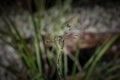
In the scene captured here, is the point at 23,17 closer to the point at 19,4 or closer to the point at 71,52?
the point at 19,4

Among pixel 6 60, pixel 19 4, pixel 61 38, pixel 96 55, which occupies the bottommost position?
pixel 6 60

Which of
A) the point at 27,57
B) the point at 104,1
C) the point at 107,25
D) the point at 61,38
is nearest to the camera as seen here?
the point at 61,38

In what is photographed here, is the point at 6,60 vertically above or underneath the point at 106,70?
A: underneath

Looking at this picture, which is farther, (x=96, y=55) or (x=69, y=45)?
(x=69, y=45)

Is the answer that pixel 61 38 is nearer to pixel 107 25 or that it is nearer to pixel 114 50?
pixel 114 50

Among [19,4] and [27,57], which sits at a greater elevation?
[27,57]

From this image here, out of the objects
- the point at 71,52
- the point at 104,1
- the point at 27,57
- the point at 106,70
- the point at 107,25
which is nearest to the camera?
the point at 27,57

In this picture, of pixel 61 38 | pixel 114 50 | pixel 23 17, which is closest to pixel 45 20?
pixel 23 17

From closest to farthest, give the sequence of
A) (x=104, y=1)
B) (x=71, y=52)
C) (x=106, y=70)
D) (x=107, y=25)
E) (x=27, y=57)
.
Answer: (x=27, y=57) → (x=106, y=70) → (x=71, y=52) → (x=107, y=25) → (x=104, y=1)

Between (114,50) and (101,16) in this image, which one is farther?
(101,16)

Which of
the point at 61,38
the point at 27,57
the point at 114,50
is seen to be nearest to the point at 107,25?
the point at 114,50
